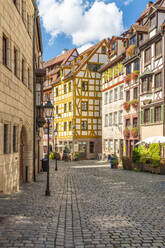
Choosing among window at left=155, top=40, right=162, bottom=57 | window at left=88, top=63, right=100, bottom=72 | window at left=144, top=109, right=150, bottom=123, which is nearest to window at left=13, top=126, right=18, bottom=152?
window at left=155, top=40, right=162, bottom=57

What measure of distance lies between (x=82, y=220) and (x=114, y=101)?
30.0m

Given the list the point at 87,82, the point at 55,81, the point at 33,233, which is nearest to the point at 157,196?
the point at 33,233

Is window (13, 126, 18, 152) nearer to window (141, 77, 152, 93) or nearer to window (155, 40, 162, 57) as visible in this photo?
window (155, 40, 162, 57)

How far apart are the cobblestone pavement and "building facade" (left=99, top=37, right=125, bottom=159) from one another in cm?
2369

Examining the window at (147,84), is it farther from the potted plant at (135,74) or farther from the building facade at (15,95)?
the building facade at (15,95)

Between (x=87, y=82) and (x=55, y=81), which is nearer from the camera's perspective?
(x=87, y=82)

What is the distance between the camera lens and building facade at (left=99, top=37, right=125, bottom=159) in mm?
35156

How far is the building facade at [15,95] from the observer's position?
10453mm

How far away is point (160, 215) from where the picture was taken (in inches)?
334

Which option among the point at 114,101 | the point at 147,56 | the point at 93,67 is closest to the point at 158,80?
the point at 147,56

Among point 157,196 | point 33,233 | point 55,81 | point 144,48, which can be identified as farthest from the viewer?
point 55,81

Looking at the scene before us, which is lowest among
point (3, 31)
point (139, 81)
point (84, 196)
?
point (84, 196)

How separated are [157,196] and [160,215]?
3.33 metres

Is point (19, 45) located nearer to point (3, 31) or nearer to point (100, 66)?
point (3, 31)
